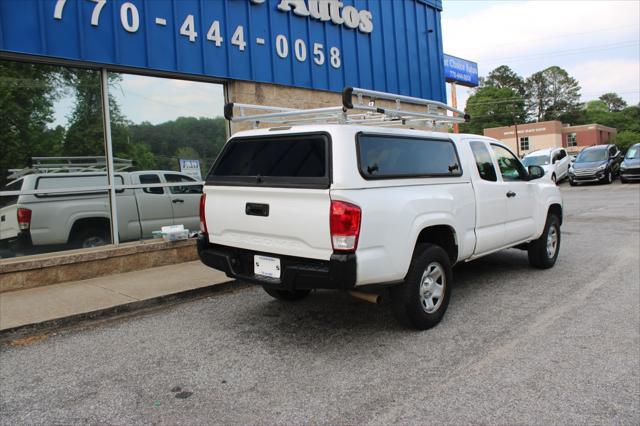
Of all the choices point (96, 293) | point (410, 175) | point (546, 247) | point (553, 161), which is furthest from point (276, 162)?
point (553, 161)

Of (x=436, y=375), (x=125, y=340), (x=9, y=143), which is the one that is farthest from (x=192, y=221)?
(x=436, y=375)

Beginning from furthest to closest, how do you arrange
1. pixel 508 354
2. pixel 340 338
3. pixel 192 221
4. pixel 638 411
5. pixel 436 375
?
pixel 192 221, pixel 340 338, pixel 508 354, pixel 436 375, pixel 638 411

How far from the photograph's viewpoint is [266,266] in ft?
14.3

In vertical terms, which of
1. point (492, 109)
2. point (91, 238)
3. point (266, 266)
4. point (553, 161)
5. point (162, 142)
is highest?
point (492, 109)

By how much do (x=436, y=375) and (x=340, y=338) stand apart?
108cm

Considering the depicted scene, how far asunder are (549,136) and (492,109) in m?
31.5

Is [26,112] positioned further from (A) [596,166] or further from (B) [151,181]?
(A) [596,166]

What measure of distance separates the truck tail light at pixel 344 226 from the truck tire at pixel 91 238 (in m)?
4.75

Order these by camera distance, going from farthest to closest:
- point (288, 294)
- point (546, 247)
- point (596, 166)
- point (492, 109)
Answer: point (492, 109) → point (596, 166) → point (546, 247) → point (288, 294)

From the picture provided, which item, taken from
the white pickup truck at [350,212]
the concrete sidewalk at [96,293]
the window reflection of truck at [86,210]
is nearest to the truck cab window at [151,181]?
the window reflection of truck at [86,210]

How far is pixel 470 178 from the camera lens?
5469mm

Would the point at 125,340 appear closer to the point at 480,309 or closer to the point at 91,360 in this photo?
the point at 91,360

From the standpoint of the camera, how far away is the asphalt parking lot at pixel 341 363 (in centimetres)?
327

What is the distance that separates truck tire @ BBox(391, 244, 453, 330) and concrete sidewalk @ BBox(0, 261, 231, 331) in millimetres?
2825
